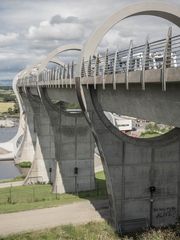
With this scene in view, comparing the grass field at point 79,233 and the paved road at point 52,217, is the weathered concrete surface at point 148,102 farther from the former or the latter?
the paved road at point 52,217

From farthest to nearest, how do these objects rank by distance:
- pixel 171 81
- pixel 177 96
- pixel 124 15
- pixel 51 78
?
pixel 51 78 → pixel 124 15 → pixel 177 96 → pixel 171 81

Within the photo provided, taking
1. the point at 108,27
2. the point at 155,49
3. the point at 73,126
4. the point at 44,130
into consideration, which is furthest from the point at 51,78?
the point at 155,49

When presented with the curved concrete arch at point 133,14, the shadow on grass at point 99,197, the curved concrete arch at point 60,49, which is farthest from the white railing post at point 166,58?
the curved concrete arch at point 60,49

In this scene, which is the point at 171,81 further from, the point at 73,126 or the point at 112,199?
the point at 73,126

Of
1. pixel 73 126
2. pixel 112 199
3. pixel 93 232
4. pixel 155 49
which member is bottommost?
pixel 93 232

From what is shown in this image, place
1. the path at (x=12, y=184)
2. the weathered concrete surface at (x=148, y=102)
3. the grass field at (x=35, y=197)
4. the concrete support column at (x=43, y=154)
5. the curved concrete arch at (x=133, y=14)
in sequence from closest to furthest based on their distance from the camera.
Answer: the weathered concrete surface at (x=148, y=102) → the curved concrete arch at (x=133, y=14) → the grass field at (x=35, y=197) → the path at (x=12, y=184) → the concrete support column at (x=43, y=154)

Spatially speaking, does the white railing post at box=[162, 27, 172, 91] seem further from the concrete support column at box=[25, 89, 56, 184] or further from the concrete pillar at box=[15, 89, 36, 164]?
the concrete pillar at box=[15, 89, 36, 164]
